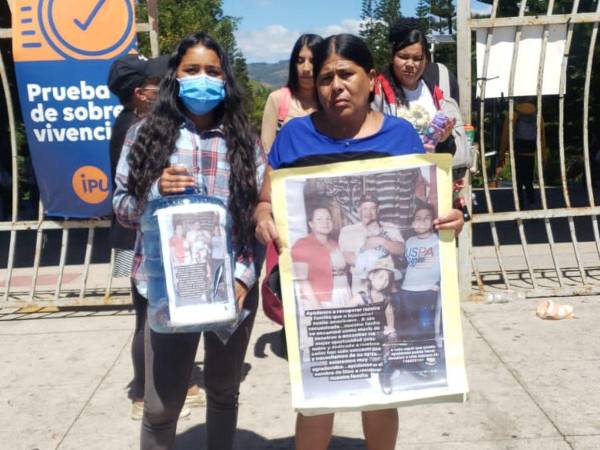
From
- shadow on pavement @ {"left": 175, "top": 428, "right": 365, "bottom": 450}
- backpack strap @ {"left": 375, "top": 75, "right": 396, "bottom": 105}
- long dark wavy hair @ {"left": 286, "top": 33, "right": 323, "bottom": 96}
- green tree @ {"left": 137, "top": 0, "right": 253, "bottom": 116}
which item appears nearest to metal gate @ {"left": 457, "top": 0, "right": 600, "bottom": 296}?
long dark wavy hair @ {"left": 286, "top": 33, "right": 323, "bottom": 96}

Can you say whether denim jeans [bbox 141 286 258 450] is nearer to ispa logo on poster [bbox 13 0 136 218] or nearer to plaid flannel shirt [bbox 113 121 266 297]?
plaid flannel shirt [bbox 113 121 266 297]

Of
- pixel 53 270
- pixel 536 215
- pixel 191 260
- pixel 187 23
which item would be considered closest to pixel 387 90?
pixel 191 260

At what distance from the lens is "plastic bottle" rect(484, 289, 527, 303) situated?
5.89 metres

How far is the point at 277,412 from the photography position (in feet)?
13.3

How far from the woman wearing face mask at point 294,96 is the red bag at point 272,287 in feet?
4.77

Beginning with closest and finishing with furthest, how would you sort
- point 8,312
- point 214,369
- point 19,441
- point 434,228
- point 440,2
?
point 434,228 < point 214,369 < point 19,441 < point 8,312 < point 440,2

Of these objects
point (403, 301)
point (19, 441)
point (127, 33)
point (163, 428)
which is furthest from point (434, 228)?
point (127, 33)

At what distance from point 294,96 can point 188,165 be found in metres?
2.10

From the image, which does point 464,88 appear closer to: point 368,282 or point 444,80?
point 444,80

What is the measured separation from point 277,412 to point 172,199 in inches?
75.0

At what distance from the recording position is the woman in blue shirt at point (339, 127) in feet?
8.51

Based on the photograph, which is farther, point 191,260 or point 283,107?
point 283,107

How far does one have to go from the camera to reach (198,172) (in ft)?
8.96

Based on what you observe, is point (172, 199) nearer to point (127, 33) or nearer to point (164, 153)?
point (164, 153)
